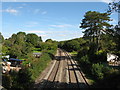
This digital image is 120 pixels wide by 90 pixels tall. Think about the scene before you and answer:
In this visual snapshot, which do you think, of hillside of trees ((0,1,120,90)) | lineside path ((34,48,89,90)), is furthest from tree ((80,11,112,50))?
lineside path ((34,48,89,90))

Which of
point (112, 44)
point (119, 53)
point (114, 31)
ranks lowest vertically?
point (119, 53)

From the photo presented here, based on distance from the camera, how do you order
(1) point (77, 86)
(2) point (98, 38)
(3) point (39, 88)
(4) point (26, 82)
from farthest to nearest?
(2) point (98, 38) < (1) point (77, 86) < (3) point (39, 88) < (4) point (26, 82)

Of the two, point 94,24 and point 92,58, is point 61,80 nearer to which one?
point 92,58

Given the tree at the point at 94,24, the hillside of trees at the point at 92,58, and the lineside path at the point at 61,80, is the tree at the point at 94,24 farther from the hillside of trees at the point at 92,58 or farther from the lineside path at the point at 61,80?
the lineside path at the point at 61,80

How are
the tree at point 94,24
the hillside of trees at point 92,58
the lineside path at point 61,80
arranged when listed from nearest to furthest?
1. the hillside of trees at point 92,58
2. the lineside path at point 61,80
3. the tree at point 94,24

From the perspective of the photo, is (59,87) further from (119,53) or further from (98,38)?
(98,38)

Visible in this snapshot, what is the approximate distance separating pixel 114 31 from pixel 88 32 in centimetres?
2214

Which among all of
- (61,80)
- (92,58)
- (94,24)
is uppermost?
(94,24)

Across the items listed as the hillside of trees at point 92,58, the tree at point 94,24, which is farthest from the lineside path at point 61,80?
the tree at point 94,24

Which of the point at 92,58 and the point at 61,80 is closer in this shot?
the point at 61,80

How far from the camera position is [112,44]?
746cm

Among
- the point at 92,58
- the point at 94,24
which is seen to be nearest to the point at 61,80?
the point at 92,58

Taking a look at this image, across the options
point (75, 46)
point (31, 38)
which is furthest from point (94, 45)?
point (31, 38)

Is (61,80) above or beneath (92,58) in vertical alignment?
beneath
